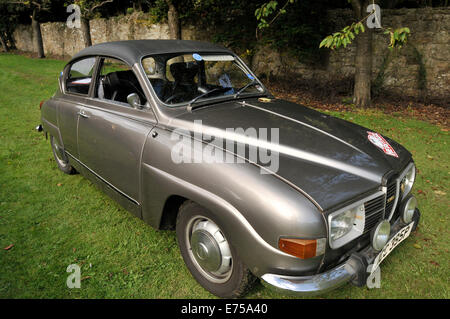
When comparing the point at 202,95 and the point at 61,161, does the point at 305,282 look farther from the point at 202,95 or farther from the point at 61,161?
the point at 61,161

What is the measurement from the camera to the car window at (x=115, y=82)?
133 inches

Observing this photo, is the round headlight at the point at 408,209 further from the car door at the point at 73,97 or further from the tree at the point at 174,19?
the tree at the point at 174,19

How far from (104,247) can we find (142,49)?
2009 mm

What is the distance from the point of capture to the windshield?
3.06 m

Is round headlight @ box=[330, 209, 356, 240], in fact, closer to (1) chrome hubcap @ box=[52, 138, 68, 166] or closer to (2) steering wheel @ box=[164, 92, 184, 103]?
(2) steering wheel @ box=[164, 92, 184, 103]

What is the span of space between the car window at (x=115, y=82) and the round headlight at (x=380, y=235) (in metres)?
2.57

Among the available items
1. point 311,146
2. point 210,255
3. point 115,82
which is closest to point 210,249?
point 210,255

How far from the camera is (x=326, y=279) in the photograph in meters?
2.04

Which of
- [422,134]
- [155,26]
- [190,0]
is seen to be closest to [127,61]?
[422,134]

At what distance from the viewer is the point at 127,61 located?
3113 millimetres

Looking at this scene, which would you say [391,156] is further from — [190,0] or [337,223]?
[190,0]

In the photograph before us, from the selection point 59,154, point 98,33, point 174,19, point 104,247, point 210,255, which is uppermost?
point 98,33

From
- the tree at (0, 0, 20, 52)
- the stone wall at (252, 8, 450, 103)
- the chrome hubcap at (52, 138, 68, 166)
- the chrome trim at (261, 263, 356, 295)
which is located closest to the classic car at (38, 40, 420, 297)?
the chrome trim at (261, 263, 356, 295)

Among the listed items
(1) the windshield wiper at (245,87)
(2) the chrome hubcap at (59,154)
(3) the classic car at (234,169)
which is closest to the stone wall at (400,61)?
(1) the windshield wiper at (245,87)
